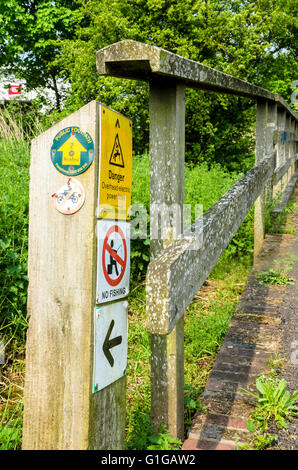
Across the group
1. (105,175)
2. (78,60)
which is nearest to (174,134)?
(105,175)

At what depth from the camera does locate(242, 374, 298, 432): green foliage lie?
1863 millimetres

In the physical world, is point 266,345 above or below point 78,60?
below

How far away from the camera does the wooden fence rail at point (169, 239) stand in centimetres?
122

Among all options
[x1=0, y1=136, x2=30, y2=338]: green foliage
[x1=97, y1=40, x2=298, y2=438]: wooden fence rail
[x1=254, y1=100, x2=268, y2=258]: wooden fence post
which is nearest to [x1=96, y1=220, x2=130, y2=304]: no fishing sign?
[x1=97, y1=40, x2=298, y2=438]: wooden fence rail

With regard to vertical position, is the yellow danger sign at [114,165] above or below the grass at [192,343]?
above

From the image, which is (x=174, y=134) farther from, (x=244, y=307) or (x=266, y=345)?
(x=244, y=307)

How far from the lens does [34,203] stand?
132 cm

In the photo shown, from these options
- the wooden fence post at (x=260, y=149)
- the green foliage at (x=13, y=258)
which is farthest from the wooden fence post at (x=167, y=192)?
the wooden fence post at (x=260, y=149)

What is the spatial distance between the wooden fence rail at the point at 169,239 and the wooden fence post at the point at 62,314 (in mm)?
204

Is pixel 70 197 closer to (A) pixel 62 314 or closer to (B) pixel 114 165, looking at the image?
(B) pixel 114 165

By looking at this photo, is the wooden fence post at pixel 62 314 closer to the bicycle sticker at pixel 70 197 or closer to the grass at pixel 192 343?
the bicycle sticker at pixel 70 197

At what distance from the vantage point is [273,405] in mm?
1925

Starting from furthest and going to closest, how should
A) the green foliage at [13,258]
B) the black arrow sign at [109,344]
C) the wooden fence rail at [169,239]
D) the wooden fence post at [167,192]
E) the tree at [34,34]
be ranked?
the tree at [34,34] → the green foliage at [13,258] → the wooden fence post at [167,192] → the black arrow sign at [109,344] → the wooden fence rail at [169,239]

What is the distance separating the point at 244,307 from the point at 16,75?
18566mm
